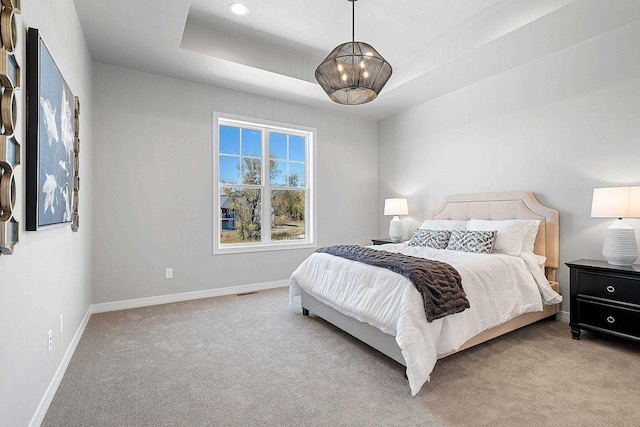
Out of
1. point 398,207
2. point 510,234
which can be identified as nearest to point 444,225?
point 510,234

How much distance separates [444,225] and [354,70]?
2.34m

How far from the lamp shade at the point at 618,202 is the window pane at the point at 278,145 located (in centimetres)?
370

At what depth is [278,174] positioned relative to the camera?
4.85 meters

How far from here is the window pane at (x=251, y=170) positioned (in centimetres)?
458

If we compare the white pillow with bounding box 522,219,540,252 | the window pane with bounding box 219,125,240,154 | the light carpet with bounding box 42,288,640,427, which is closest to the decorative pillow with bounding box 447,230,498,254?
the white pillow with bounding box 522,219,540,252

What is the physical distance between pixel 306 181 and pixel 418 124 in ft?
6.25

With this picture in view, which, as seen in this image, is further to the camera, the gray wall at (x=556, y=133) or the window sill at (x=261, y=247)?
the window sill at (x=261, y=247)

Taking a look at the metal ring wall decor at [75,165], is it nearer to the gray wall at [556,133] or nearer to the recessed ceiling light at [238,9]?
the recessed ceiling light at [238,9]

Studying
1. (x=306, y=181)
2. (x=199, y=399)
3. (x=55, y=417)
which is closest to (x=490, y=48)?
(x=306, y=181)

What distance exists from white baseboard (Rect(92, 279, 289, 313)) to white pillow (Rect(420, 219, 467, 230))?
217 cm

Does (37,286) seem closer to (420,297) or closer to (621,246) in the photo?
(420,297)

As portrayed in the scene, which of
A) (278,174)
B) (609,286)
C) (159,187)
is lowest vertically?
(609,286)

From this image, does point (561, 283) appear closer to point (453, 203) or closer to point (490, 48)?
point (453, 203)

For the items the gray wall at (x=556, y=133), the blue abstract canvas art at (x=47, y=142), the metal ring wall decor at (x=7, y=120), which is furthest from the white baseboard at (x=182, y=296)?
the gray wall at (x=556, y=133)
